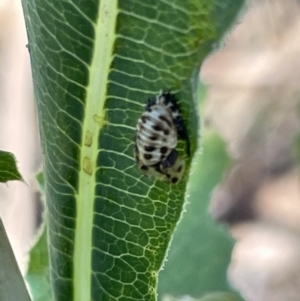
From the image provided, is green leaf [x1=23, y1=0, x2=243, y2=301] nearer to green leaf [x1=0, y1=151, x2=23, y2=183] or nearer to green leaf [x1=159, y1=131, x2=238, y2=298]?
green leaf [x1=0, y1=151, x2=23, y2=183]

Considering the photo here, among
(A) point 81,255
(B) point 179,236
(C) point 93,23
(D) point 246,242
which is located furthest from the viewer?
(D) point 246,242

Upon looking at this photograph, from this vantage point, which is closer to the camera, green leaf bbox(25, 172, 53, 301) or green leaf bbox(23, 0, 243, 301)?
green leaf bbox(23, 0, 243, 301)

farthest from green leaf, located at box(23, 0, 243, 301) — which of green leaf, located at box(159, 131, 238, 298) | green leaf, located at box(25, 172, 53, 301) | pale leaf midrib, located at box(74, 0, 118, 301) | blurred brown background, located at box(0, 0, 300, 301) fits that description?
blurred brown background, located at box(0, 0, 300, 301)

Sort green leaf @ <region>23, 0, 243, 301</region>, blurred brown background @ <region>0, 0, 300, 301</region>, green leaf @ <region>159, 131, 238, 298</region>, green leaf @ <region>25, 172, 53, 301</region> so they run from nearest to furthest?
green leaf @ <region>23, 0, 243, 301</region> → green leaf @ <region>25, 172, 53, 301</region> → green leaf @ <region>159, 131, 238, 298</region> → blurred brown background @ <region>0, 0, 300, 301</region>

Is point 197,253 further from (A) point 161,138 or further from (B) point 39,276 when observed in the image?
(A) point 161,138

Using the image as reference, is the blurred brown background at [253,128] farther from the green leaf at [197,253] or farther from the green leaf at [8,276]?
the green leaf at [8,276]

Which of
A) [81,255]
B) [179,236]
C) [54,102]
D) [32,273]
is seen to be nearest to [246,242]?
[179,236]

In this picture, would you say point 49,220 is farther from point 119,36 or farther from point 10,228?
point 10,228

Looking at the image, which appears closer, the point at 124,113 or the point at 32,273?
the point at 124,113
